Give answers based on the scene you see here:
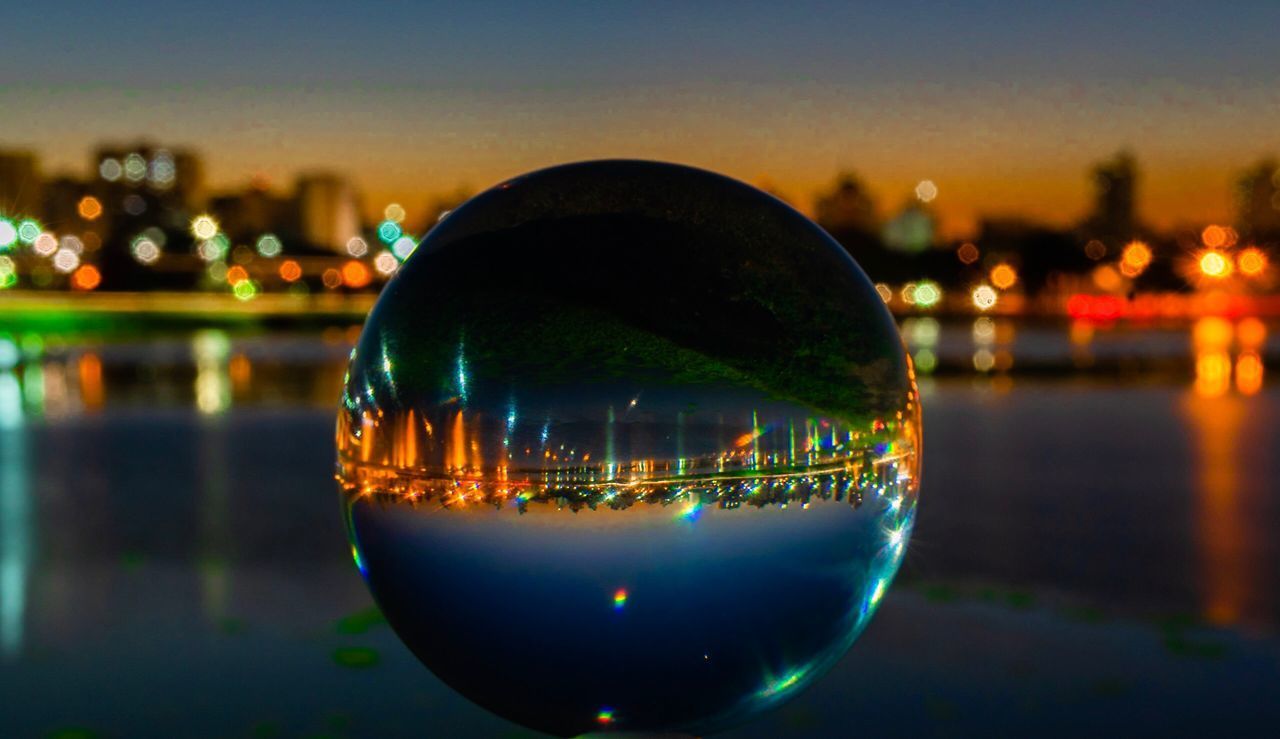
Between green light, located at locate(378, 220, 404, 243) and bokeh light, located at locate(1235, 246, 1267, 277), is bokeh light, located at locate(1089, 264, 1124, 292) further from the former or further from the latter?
green light, located at locate(378, 220, 404, 243)

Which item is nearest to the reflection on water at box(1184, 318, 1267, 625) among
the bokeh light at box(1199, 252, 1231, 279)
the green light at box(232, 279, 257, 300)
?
the bokeh light at box(1199, 252, 1231, 279)

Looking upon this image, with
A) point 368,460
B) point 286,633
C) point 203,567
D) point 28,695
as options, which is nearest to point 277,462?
point 203,567

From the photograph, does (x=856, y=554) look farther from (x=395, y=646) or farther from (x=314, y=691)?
(x=395, y=646)

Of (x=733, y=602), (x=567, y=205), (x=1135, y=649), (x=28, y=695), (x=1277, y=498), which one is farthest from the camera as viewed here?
(x=1277, y=498)

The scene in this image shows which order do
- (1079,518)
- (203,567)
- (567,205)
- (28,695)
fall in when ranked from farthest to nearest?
(1079,518), (203,567), (28,695), (567,205)

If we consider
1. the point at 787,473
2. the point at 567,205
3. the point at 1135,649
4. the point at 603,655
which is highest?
the point at 567,205

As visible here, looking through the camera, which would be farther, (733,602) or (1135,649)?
(1135,649)

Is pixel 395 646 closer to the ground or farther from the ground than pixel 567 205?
closer to the ground
